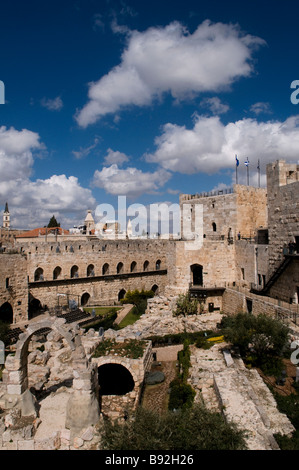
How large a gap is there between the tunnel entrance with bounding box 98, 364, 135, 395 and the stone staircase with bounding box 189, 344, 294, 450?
10.6ft

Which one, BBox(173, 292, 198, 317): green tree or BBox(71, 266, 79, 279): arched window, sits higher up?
BBox(71, 266, 79, 279): arched window

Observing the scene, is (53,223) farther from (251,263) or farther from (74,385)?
(74,385)

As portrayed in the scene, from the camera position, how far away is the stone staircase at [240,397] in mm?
9445

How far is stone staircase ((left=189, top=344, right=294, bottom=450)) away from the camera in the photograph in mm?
9445

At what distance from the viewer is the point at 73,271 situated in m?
31.3

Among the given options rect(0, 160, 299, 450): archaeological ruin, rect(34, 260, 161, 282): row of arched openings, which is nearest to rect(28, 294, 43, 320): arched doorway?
rect(0, 160, 299, 450): archaeological ruin

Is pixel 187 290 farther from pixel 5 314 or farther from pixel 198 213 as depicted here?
pixel 5 314

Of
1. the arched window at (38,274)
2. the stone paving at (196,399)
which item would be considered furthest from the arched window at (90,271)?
the stone paving at (196,399)

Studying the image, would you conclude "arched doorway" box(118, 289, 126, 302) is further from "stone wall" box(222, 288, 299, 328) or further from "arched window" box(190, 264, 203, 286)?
"stone wall" box(222, 288, 299, 328)

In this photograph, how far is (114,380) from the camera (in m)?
16.3

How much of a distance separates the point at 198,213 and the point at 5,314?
17.5 meters

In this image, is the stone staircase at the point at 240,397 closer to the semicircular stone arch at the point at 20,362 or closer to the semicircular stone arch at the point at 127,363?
the semicircular stone arch at the point at 127,363

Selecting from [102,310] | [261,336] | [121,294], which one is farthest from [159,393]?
[121,294]

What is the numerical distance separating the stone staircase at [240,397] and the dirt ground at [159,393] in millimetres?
1322
